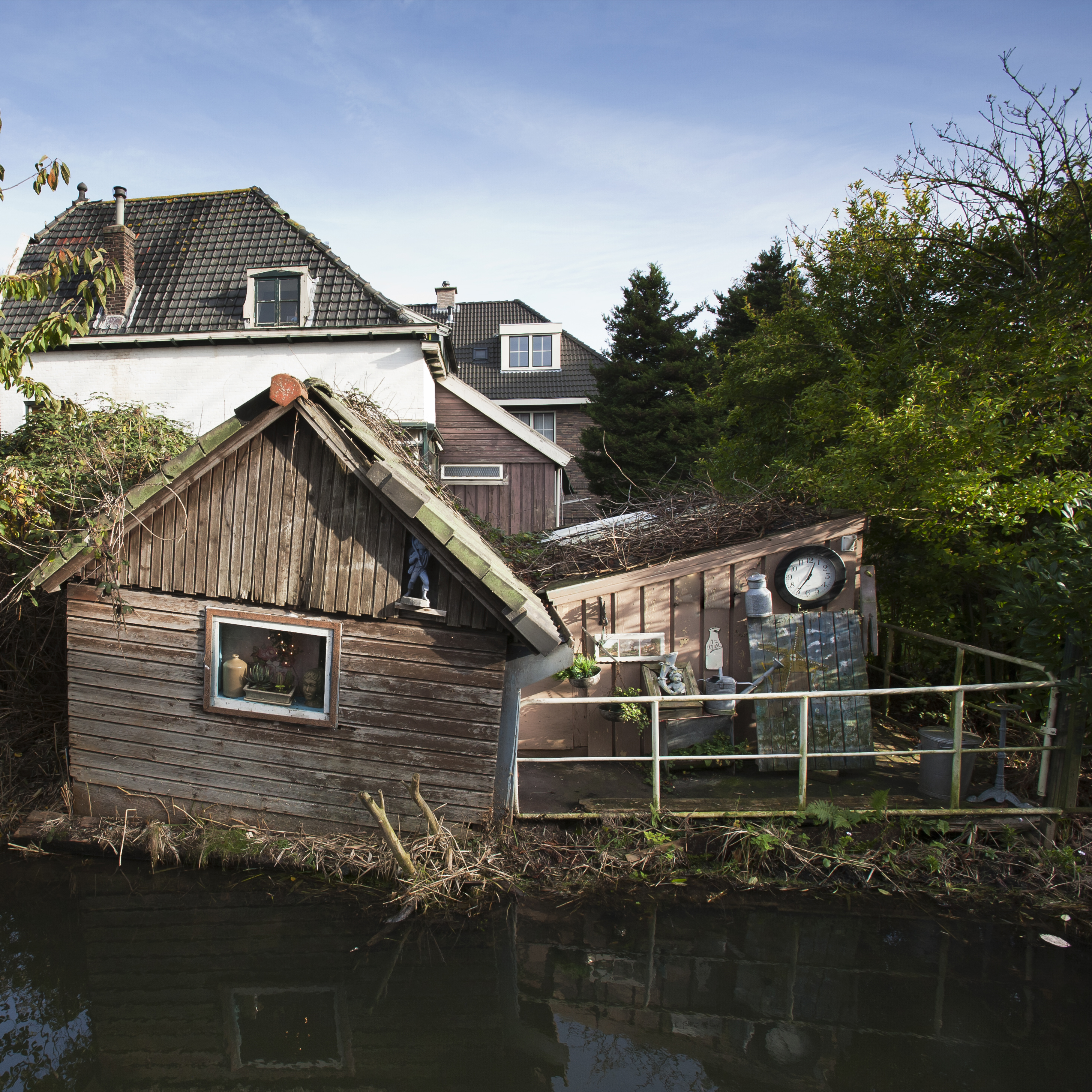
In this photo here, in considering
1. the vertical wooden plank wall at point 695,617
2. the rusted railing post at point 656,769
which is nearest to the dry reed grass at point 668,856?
the rusted railing post at point 656,769

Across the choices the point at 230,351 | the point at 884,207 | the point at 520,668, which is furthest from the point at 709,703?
the point at 230,351

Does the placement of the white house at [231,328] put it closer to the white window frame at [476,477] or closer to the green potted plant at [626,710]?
the white window frame at [476,477]

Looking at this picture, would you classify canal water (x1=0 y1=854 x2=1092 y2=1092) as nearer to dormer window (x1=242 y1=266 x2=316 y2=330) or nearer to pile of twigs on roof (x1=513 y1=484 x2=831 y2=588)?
pile of twigs on roof (x1=513 y1=484 x2=831 y2=588)

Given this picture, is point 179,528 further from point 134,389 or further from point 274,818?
point 134,389

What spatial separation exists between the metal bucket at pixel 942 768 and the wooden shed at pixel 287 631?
13.7 ft

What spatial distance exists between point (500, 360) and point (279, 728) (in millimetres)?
23988

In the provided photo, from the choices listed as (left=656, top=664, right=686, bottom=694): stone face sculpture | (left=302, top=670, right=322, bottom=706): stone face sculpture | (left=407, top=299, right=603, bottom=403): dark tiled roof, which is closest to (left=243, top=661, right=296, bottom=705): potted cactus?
(left=302, top=670, right=322, bottom=706): stone face sculpture

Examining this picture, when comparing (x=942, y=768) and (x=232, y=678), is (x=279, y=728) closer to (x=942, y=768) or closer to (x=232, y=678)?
(x=232, y=678)

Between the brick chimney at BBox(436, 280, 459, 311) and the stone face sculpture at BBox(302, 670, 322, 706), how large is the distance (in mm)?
27909

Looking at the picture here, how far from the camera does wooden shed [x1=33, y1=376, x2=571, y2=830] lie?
6.29m

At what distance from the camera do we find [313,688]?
6.85m

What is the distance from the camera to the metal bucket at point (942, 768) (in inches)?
276

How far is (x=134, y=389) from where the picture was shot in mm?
15461

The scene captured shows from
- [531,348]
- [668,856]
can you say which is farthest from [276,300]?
[668,856]
